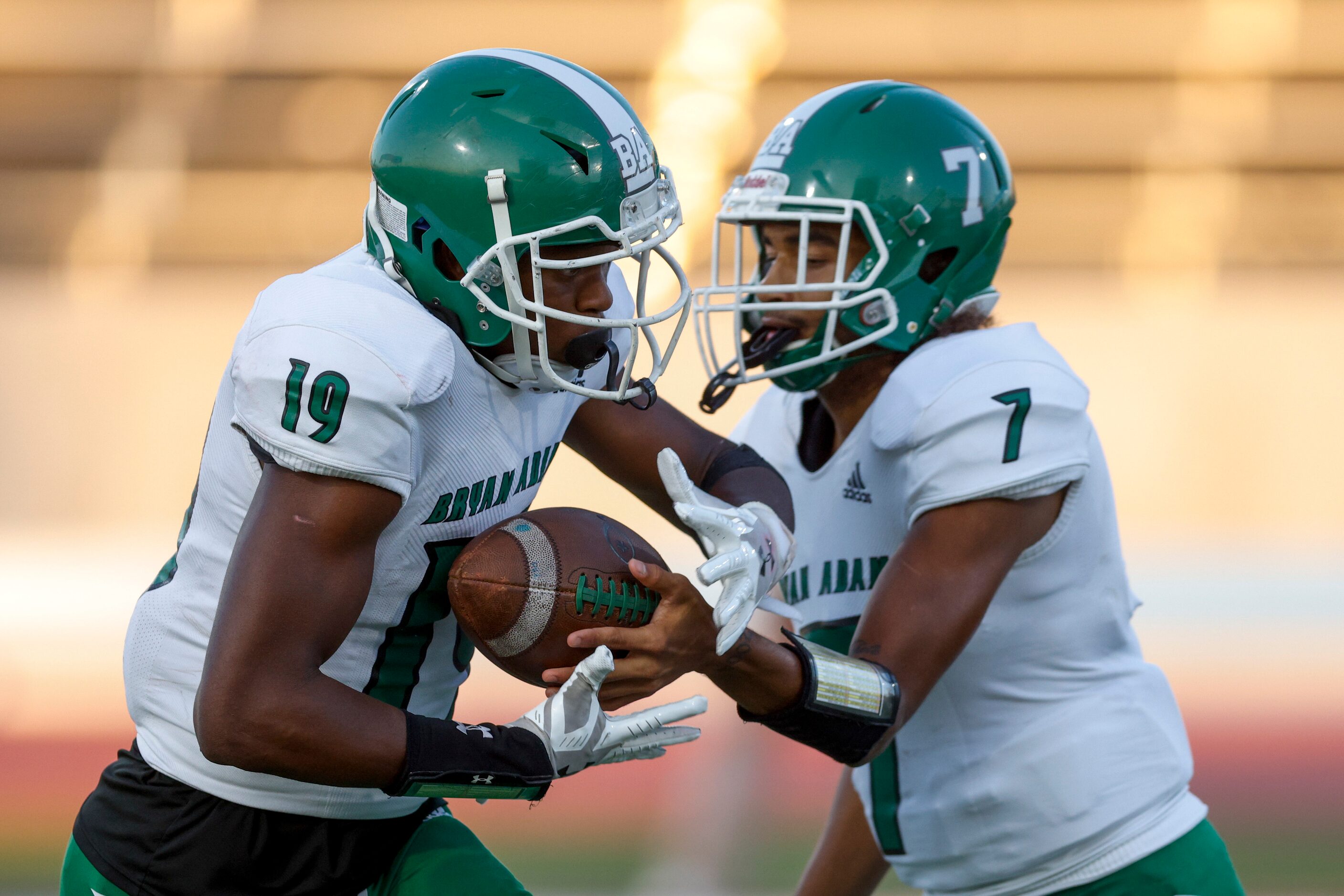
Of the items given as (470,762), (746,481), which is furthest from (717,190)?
(470,762)

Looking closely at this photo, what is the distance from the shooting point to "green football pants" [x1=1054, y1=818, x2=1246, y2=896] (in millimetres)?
2012

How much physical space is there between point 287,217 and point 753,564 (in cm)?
896

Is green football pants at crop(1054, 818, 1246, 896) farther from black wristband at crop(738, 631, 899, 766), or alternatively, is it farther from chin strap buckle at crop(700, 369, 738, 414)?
chin strap buckle at crop(700, 369, 738, 414)

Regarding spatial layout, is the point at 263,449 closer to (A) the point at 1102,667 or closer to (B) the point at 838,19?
(A) the point at 1102,667

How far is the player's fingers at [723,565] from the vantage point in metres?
1.68

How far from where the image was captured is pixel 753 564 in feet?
5.65

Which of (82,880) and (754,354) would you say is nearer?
(82,880)

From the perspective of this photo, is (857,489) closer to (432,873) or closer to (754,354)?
(754,354)

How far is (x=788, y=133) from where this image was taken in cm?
240

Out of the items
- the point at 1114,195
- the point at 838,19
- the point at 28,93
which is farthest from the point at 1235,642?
the point at 28,93

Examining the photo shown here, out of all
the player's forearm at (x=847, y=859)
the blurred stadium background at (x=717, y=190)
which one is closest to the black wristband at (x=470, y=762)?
the player's forearm at (x=847, y=859)

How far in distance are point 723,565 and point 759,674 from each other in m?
0.18

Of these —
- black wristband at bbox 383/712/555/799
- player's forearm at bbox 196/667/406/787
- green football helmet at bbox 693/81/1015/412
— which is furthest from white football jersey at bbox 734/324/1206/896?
player's forearm at bbox 196/667/406/787

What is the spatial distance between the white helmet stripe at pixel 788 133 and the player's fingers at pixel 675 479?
2.63 feet
